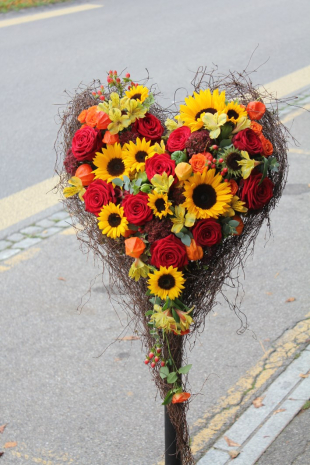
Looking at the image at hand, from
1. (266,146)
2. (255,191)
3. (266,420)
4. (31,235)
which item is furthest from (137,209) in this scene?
(31,235)

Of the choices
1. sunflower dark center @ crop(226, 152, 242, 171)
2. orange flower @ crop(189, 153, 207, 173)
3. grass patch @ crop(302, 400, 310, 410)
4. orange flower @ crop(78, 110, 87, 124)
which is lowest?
grass patch @ crop(302, 400, 310, 410)

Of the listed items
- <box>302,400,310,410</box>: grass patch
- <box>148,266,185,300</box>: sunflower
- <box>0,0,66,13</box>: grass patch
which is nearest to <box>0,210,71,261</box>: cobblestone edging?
<box>302,400,310,410</box>: grass patch

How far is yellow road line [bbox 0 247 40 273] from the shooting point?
482 centimetres

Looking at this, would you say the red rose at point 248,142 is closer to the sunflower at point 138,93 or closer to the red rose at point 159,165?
the red rose at point 159,165

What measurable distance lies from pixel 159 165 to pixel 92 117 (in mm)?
327

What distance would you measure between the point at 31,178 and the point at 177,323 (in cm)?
439

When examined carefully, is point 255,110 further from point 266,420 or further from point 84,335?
point 84,335

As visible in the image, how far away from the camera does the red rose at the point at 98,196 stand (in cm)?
211

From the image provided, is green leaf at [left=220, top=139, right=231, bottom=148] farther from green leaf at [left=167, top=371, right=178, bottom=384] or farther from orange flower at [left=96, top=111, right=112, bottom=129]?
green leaf at [left=167, top=371, right=178, bottom=384]

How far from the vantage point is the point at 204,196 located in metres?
2.04

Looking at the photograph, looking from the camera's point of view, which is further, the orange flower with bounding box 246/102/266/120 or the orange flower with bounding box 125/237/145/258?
the orange flower with bounding box 246/102/266/120

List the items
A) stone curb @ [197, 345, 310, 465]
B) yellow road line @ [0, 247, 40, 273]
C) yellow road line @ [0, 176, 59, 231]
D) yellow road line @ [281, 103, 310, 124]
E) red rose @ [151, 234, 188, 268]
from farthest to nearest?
yellow road line @ [281, 103, 310, 124]
yellow road line @ [0, 176, 59, 231]
yellow road line @ [0, 247, 40, 273]
stone curb @ [197, 345, 310, 465]
red rose @ [151, 234, 188, 268]

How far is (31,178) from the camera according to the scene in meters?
6.23

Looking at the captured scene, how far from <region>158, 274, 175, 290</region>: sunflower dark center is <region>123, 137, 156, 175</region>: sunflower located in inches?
14.4
